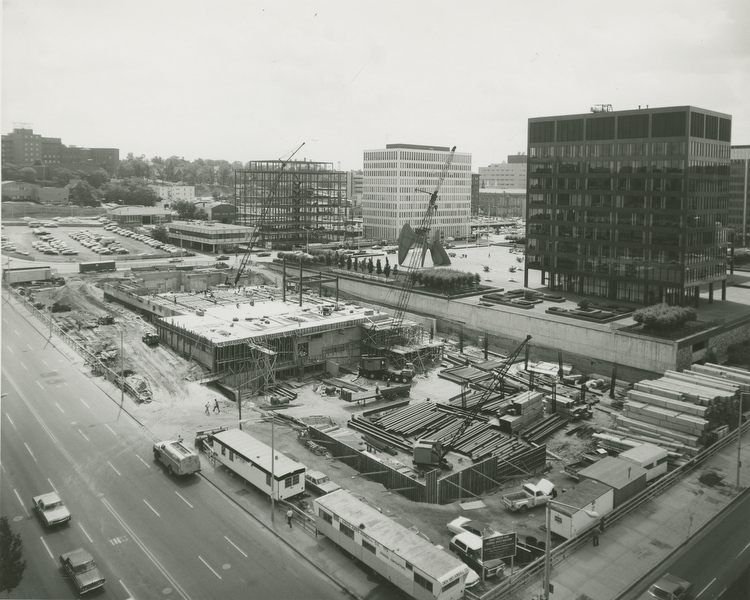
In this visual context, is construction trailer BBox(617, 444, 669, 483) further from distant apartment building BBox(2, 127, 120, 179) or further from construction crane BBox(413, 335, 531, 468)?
distant apartment building BBox(2, 127, 120, 179)

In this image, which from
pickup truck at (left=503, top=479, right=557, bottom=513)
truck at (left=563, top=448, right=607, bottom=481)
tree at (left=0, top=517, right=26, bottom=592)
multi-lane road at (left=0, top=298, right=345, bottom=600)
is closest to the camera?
tree at (left=0, top=517, right=26, bottom=592)

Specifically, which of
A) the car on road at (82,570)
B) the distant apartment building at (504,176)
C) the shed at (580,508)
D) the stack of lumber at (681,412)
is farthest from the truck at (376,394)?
the distant apartment building at (504,176)

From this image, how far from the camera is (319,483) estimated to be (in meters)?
21.1

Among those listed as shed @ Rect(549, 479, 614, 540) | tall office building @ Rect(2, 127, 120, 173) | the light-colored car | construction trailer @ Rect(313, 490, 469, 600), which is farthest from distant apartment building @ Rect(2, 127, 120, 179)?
shed @ Rect(549, 479, 614, 540)

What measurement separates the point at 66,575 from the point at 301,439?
35.0ft

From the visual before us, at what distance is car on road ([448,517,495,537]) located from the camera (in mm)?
18516

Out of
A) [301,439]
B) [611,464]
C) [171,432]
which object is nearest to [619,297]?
[611,464]

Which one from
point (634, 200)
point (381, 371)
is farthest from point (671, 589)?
point (634, 200)

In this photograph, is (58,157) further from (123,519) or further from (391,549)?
(391,549)

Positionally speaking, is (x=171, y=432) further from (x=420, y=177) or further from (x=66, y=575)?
(x=420, y=177)

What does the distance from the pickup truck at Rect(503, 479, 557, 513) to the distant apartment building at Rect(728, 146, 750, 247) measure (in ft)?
157

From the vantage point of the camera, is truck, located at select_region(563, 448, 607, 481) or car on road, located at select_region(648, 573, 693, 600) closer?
car on road, located at select_region(648, 573, 693, 600)

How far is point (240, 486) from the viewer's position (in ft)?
69.3

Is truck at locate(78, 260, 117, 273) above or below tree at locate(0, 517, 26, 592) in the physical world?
above
